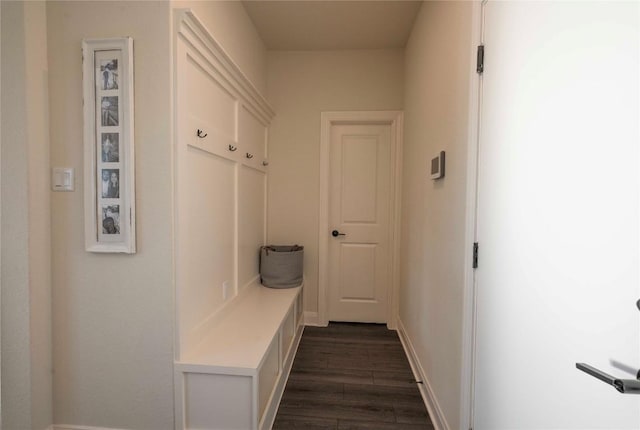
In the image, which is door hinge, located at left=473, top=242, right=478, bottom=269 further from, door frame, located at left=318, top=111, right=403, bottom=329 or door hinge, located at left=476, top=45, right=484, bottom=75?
door frame, located at left=318, top=111, right=403, bottom=329

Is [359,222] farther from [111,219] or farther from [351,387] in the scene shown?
[111,219]

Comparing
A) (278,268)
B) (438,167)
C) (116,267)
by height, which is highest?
(438,167)

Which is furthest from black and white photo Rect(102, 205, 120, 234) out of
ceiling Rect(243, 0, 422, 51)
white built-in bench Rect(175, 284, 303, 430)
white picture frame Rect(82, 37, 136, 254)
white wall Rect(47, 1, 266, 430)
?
ceiling Rect(243, 0, 422, 51)

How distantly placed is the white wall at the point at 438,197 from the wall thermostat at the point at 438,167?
46mm

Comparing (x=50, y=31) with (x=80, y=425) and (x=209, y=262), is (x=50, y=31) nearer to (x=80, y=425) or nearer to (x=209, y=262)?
(x=209, y=262)

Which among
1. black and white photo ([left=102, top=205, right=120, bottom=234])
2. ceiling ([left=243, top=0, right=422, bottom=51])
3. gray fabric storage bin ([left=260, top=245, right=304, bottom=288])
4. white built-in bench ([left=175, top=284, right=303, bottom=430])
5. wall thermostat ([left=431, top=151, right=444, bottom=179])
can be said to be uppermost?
ceiling ([left=243, top=0, right=422, bottom=51])

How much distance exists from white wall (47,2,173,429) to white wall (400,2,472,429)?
1423mm

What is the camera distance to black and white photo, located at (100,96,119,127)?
4.76 feet

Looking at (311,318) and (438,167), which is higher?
(438,167)

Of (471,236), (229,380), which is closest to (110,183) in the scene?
(229,380)

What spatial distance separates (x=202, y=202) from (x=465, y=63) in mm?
1551

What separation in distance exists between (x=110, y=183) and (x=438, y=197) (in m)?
1.80

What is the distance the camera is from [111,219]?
4.84 feet

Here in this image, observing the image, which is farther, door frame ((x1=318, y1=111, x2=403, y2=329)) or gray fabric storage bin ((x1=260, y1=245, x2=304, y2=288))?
door frame ((x1=318, y1=111, x2=403, y2=329))
